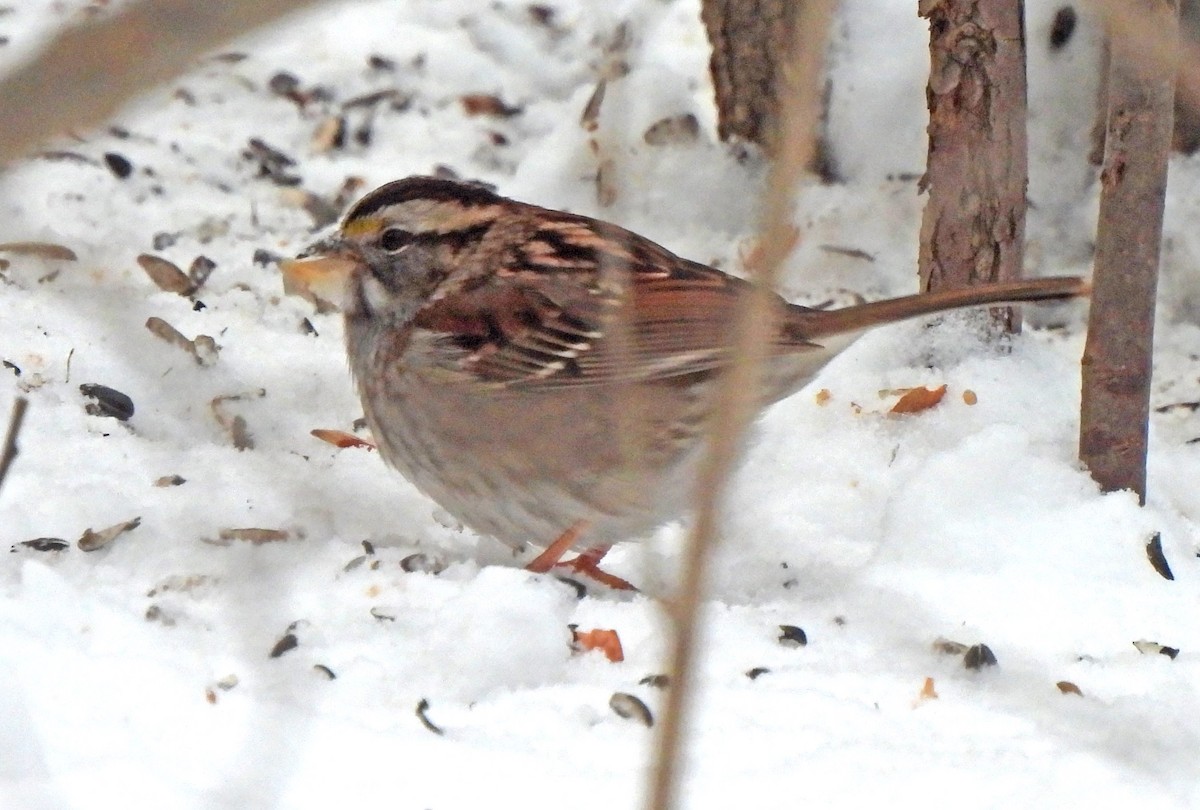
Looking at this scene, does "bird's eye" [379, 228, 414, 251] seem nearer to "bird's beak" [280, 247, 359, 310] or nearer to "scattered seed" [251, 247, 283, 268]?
"bird's beak" [280, 247, 359, 310]

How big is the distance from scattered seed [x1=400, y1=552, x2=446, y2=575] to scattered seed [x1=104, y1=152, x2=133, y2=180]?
7.28 feet

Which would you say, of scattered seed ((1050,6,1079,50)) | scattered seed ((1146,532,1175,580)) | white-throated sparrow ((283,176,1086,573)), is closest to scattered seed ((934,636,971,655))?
scattered seed ((1146,532,1175,580))

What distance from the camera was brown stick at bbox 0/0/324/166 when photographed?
867 millimetres

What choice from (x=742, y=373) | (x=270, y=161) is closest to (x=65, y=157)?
(x=270, y=161)

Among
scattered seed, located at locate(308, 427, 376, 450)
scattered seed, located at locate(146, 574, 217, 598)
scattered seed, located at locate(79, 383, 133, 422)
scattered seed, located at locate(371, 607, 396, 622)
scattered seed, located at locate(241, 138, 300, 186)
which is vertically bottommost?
scattered seed, located at locate(371, 607, 396, 622)

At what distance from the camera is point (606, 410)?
3.05 m

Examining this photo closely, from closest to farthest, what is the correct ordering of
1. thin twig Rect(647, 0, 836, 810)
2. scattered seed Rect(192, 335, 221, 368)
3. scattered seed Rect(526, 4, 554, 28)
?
1. thin twig Rect(647, 0, 836, 810)
2. scattered seed Rect(192, 335, 221, 368)
3. scattered seed Rect(526, 4, 554, 28)

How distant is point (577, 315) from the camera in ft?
10.5

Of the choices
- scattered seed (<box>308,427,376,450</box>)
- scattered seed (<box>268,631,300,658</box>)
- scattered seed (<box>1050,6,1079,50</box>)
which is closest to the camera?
scattered seed (<box>268,631,300,658</box>)

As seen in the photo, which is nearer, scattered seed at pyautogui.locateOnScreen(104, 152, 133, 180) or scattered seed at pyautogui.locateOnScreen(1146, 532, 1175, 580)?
scattered seed at pyautogui.locateOnScreen(1146, 532, 1175, 580)

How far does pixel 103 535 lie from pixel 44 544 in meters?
0.10

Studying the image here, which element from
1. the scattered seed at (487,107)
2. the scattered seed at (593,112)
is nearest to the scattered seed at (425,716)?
→ the scattered seed at (593,112)

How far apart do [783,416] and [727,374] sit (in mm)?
2529

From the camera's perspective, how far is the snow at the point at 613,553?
2.23 meters
